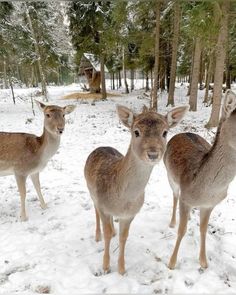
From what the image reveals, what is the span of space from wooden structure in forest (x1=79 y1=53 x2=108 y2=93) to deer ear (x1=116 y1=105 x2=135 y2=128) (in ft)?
87.8

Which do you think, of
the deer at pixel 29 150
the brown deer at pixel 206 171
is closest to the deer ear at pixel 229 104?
the brown deer at pixel 206 171

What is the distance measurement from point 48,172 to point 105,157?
12.7 ft

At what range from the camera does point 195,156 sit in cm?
450

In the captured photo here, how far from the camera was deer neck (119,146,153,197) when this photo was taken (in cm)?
346

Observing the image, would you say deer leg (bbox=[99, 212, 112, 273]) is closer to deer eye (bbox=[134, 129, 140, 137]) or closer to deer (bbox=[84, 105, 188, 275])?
deer (bbox=[84, 105, 188, 275])

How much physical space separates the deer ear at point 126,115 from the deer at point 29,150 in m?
2.56

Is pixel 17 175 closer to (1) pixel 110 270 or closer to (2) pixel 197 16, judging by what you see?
(1) pixel 110 270

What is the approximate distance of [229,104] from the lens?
340 centimetres

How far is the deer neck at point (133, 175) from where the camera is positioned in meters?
3.46

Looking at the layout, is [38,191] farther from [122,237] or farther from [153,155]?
[153,155]

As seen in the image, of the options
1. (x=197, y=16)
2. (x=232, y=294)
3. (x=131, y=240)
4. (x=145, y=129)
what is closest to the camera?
(x=145, y=129)

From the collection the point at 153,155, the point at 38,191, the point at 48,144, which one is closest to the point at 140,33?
the point at 48,144

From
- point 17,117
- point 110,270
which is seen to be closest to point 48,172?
point 110,270

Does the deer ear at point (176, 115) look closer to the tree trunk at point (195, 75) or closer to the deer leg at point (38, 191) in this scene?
the deer leg at point (38, 191)
